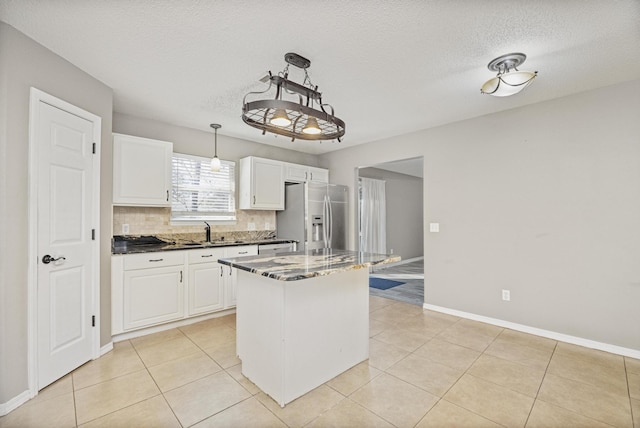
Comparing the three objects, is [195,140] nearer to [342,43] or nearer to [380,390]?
[342,43]

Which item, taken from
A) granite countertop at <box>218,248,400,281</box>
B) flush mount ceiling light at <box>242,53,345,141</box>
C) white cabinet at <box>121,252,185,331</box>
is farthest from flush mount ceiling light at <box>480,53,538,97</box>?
white cabinet at <box>121,252,185,331</box>

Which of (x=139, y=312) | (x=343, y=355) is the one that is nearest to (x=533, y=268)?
(x=343, y=355)

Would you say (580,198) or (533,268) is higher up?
(580,198)

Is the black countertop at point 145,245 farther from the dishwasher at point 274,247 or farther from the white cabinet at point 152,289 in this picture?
the dishwasher at point 274,247

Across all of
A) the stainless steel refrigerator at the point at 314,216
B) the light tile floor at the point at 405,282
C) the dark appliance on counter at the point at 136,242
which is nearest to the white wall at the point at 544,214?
the light tile floor at the point at 405,282

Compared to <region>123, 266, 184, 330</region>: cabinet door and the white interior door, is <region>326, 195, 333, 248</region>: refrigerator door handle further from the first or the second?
the white interior door

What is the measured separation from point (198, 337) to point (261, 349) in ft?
4.40

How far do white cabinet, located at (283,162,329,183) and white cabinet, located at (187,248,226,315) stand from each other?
1.72 meters

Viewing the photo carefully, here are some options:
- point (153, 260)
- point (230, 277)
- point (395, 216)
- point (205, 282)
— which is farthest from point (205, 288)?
point (395, 216)

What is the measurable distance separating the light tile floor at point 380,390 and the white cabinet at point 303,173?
2664 millimetres

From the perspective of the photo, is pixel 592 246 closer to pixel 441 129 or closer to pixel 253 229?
pixel 441 129

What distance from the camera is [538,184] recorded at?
122 inches

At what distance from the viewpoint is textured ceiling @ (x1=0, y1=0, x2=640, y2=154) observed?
1.74 m

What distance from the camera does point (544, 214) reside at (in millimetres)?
3066
